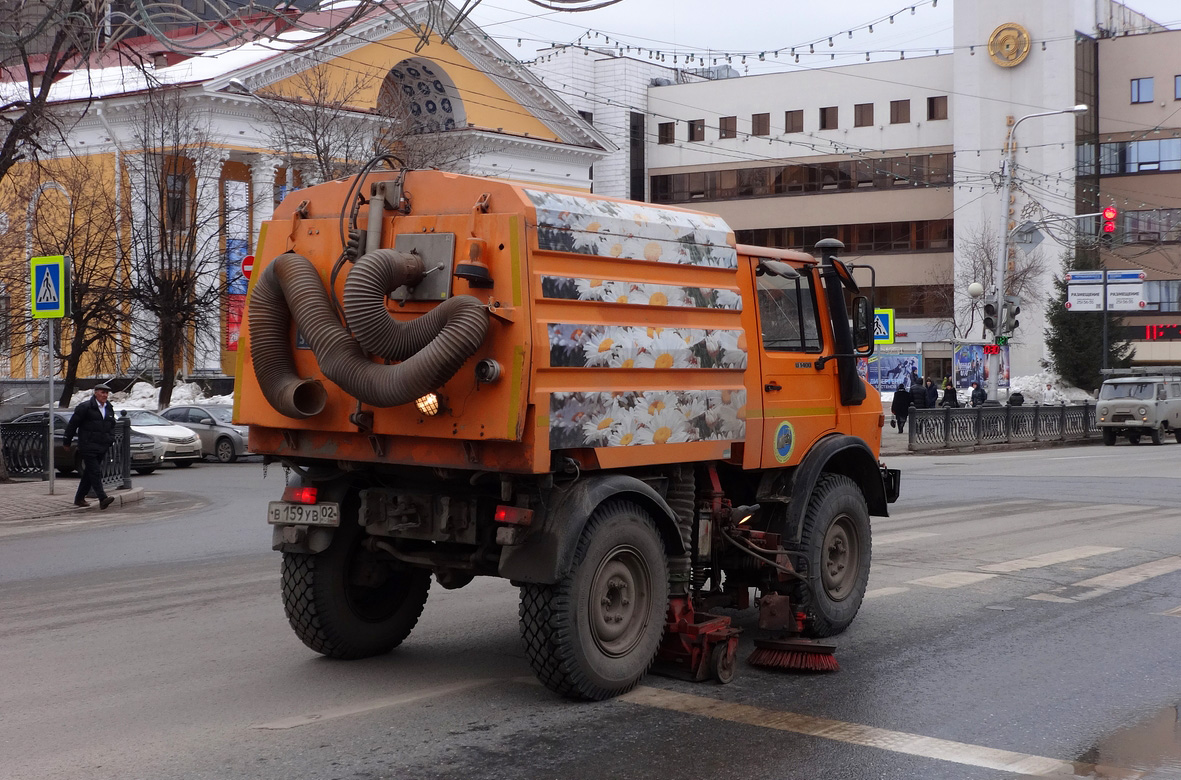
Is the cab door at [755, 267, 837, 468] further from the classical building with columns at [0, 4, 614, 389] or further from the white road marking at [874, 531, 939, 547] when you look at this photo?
the classical building with columns at [0, 4, 614, 389]

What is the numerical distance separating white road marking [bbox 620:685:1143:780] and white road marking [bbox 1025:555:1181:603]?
414 centimetres

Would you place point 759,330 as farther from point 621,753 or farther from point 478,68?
point 478,68

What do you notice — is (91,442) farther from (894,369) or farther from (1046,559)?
(894,369)

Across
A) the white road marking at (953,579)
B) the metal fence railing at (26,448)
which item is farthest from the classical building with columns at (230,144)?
the white road marking at (953,579)

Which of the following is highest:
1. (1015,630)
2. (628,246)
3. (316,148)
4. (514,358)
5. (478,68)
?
(478,68)

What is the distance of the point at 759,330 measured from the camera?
779 cm

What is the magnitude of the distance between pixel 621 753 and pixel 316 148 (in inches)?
1268

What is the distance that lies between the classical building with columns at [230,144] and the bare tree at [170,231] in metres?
0.09

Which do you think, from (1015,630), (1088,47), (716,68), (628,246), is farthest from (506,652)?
(716,68)

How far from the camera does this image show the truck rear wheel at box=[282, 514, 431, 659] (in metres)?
7.07

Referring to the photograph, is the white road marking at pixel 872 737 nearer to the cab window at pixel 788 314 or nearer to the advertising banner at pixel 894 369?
the cab window at pixel 788 314

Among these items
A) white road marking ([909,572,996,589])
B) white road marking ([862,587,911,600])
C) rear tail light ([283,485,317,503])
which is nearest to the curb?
white road marking ([909,572,996,589])

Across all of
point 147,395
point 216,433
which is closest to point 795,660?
point 216,433

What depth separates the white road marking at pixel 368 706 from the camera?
6.02 meters
